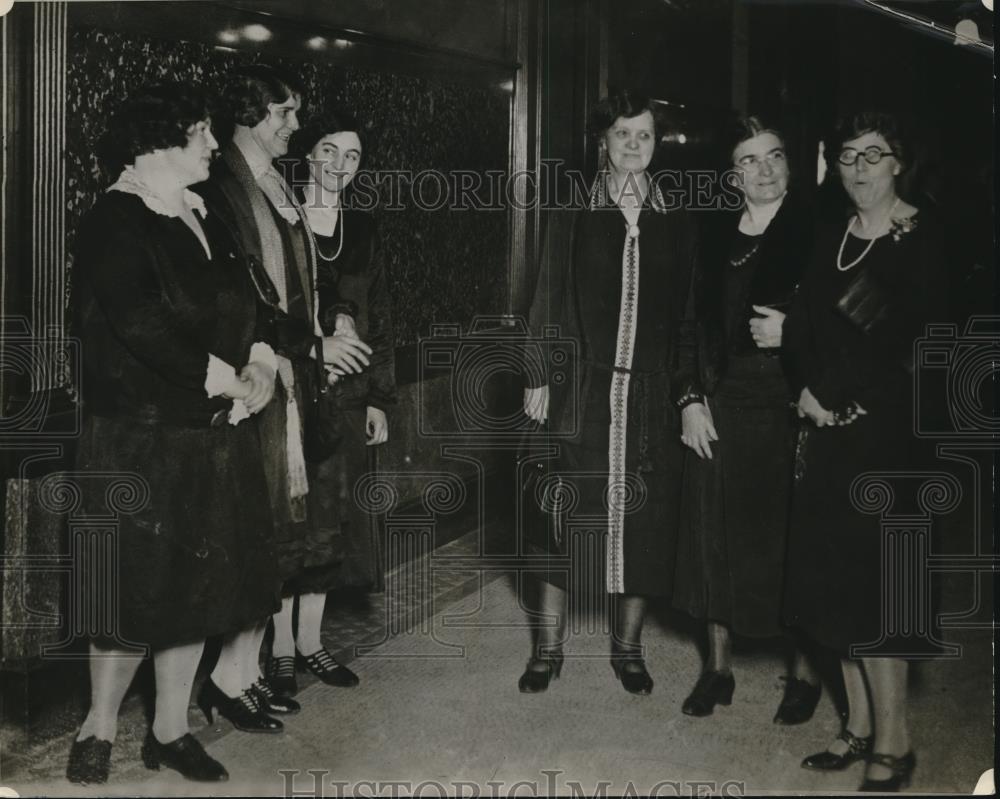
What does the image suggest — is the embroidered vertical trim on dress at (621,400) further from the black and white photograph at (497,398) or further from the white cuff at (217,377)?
the white cuff at (217,377)

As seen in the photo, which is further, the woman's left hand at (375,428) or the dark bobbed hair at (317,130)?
the woman's left hand at (375,428)

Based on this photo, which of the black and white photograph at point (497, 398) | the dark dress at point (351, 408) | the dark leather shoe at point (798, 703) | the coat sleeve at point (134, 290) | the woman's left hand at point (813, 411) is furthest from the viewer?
the dark dress at point (351, 408)

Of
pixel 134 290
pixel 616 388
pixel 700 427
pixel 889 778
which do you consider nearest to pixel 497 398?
pixel 616 388

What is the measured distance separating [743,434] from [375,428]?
95 cm

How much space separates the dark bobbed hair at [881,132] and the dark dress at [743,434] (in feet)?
0.59

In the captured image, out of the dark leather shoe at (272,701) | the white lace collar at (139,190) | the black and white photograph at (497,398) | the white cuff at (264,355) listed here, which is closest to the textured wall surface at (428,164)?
the black and white photograph at (497,398)

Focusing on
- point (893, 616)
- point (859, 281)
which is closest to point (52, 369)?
point (859, 281)

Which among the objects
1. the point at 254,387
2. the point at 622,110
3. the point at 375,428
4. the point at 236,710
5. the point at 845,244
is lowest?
the point at 236,710

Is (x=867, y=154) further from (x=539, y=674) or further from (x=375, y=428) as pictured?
(x=539, y=674)

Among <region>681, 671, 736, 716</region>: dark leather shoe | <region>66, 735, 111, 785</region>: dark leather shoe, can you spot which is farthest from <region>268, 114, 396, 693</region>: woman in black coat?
<region>681, 671, 736, 716</region>: dark leather shoe

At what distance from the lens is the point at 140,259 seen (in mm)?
2781

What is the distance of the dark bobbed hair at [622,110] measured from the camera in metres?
3.18

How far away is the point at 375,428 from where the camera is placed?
130 inches

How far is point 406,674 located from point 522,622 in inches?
13.0
